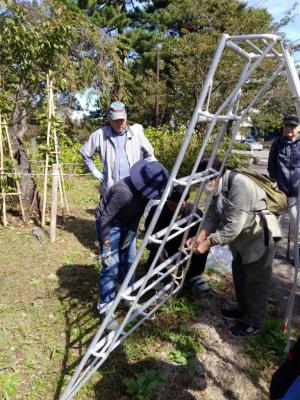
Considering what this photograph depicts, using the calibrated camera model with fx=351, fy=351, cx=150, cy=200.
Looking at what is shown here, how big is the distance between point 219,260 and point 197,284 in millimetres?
857

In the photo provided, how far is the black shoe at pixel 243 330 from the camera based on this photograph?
→ 9.46 ft

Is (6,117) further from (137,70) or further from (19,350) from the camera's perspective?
(137,70)

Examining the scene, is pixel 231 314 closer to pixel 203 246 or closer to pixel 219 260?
pixel 203 246

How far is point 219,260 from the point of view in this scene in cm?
429

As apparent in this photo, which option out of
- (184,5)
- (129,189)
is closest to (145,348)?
(129,189)

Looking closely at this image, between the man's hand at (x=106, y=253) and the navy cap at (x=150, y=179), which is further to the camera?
the man's hand at (x=106, y=253)

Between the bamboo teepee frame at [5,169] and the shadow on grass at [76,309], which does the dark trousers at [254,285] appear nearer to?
the shadow on grass at [76,309]

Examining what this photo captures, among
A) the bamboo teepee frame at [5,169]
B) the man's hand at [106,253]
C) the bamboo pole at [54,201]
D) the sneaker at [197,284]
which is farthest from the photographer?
the bamboo teepee frame at [5,169]

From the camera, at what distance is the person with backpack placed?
238cm

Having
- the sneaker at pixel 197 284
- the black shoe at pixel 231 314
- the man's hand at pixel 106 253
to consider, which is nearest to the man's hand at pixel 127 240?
the man's hand at pixel 106 253

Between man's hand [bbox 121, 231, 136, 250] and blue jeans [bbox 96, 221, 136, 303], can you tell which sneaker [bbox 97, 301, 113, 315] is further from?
man's hand [bbox 121, 231, 136, 250]

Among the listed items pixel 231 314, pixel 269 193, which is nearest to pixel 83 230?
pixel 231 314

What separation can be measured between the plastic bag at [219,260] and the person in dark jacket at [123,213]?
1356 mm

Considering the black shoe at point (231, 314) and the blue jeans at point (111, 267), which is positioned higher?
the blue jeans at point (111, 267)
